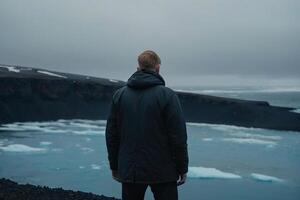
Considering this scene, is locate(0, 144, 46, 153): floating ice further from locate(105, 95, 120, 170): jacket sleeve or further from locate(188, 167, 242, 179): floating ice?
locate(105, 95, 120, 170): jacket sleeve

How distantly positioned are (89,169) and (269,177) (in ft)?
13.1

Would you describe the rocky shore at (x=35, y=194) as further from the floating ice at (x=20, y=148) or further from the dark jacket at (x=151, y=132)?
the floating ice at (x=20, y=148)

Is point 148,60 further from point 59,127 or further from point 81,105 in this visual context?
point 81,105

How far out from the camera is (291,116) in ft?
94.0

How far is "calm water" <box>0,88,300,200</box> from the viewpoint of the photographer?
866cm

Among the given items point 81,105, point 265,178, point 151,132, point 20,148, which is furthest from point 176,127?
point 81,105

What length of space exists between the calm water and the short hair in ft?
18.2

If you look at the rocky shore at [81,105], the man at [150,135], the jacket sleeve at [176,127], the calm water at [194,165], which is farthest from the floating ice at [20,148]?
the jacket sleeve at [176,127]

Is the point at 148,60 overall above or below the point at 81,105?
above

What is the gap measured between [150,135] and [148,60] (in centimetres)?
44

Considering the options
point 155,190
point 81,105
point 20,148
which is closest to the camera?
point 155,190

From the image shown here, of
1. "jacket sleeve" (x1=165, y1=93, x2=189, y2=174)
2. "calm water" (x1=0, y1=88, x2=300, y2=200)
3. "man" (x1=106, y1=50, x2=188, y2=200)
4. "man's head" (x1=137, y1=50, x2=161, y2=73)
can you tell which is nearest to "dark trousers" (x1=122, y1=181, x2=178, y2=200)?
"man" (x1=106, y1=50, x2=188, y2=200)

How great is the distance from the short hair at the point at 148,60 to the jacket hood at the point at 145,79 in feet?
0.10

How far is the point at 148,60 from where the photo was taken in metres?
Answer: 2.75
